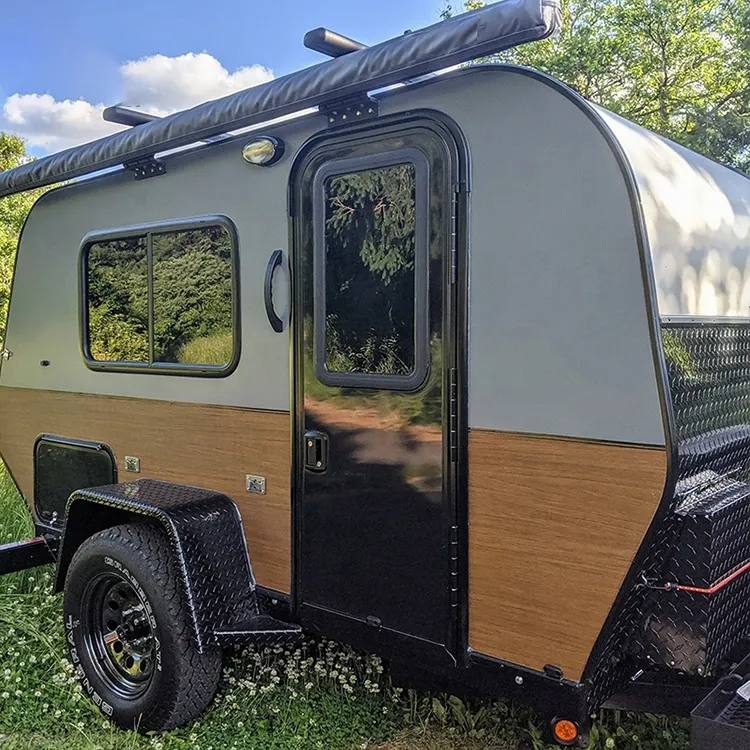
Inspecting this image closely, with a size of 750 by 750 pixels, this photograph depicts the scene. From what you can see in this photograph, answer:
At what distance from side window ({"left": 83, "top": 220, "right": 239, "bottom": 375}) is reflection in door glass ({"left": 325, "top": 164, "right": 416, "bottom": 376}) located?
0.63 m

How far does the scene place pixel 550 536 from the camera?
7.82 feet

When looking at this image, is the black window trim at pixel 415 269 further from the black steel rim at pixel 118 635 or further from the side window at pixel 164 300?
the black steel rim at pixel 118 635

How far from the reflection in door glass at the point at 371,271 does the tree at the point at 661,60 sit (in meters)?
9.66

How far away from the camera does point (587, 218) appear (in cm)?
229

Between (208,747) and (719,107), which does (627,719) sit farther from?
(719,107)

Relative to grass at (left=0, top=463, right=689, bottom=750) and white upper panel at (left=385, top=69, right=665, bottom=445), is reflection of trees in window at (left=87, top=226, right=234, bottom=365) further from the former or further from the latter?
grass at (left=0, top=463, right=689, bottom=750)

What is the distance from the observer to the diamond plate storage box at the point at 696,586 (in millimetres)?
2291

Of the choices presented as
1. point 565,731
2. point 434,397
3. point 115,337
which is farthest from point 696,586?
point 115,337

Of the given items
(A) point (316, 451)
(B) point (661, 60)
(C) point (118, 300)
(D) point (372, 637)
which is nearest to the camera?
(D) point (372, 637)

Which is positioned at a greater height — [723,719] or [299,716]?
[723,719]

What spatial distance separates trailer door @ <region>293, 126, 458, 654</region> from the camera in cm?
261

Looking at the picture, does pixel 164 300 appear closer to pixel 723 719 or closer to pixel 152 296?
pixel 152 296

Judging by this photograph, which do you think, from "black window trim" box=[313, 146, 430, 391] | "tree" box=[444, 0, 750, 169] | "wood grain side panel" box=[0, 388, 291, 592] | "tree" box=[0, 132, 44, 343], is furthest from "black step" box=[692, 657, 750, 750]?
"tree" box=[0, 132, 44, 343]

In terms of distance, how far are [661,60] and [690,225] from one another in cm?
1078
